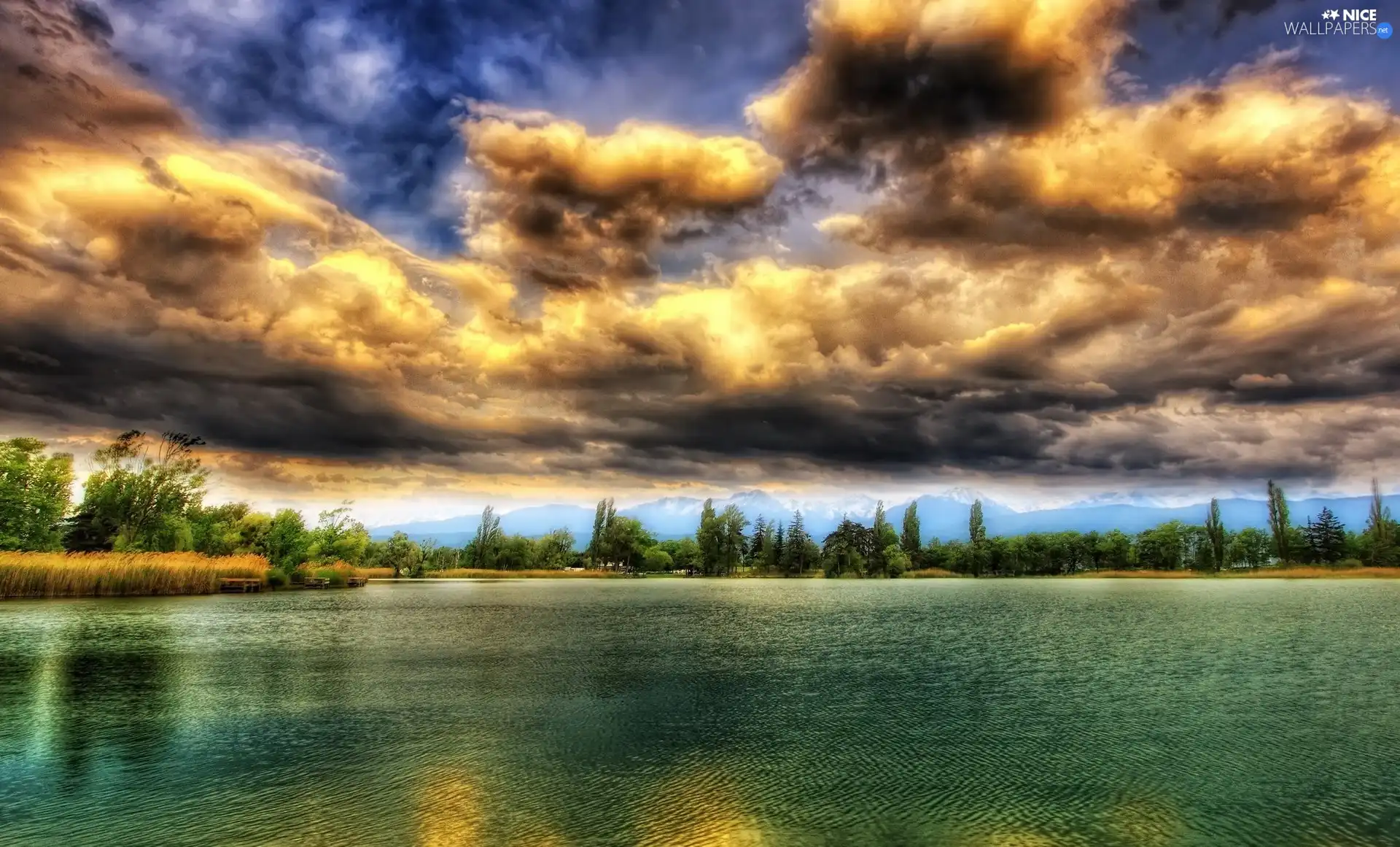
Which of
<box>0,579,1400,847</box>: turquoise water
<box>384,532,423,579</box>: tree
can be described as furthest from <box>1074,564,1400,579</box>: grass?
<box>384,532,423,579</box>: tree

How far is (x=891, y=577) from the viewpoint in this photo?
195750mm

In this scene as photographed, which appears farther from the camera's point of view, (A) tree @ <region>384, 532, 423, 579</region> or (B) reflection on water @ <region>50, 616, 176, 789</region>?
(A) tree @ <region>384, 532, 423, 579</region>

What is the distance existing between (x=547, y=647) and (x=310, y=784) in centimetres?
2579

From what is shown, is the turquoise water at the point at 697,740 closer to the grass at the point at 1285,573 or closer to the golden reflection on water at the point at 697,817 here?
the golden reflection on water at the point at 697,817

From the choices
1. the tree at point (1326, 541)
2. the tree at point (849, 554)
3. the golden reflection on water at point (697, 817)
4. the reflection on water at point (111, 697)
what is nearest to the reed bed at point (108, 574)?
the reflection on water at point (111, 697)

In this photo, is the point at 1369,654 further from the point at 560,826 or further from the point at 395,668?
the point at 395,668

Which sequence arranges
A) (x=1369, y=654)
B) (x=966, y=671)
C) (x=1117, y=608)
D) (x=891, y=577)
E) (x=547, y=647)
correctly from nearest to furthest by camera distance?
(x=966, y=671)
(x=1369, y=654)
(x=547, y=647)
(x=1117, y=608)
(x=891, y=577)

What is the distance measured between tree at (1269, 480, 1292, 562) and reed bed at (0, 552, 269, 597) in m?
224

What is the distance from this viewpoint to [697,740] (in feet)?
64.8

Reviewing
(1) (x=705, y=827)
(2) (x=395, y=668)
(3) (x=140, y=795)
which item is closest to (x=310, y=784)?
(3) (x=140, y=795)

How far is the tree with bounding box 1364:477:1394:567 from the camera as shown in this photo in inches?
6366

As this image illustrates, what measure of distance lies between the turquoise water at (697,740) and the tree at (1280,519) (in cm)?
16665

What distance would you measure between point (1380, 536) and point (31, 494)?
261567mm

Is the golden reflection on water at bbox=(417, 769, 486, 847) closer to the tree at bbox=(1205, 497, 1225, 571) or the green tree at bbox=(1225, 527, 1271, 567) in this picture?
the tree at bbox=(1205, 497, 1225, 571)
